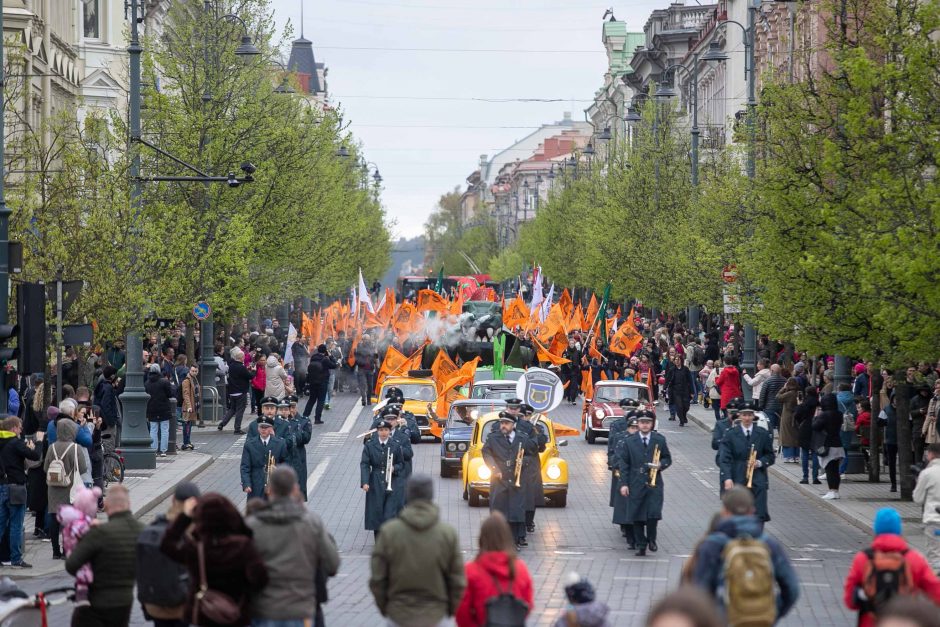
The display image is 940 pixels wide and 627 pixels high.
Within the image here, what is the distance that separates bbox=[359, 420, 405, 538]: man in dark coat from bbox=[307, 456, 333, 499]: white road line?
516 cm

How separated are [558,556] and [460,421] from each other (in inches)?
352

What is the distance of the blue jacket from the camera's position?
10227 mm

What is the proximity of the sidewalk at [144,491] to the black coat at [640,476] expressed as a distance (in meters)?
6.29

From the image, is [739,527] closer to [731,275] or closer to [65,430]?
[65,430]

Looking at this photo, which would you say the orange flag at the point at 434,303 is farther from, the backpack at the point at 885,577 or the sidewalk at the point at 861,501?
Answer: the backpack at the point at 885,577

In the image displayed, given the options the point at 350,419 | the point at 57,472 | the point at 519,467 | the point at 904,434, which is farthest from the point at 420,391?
the point at 57,472

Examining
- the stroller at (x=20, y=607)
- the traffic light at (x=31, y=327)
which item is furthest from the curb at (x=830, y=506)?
the stroller at (x=20, y=607)

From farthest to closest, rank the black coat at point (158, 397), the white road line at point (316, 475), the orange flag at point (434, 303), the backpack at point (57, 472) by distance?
the orange flag at point (434, 303), the black coat at point (158, 397), the white road line at point (316, 475), the backpack at point (57, 472)

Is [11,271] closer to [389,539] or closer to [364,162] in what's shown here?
[389,539]

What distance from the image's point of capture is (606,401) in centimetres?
3325

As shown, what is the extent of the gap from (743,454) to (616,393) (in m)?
14.3

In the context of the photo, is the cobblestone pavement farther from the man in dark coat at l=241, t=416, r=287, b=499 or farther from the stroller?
the stroller

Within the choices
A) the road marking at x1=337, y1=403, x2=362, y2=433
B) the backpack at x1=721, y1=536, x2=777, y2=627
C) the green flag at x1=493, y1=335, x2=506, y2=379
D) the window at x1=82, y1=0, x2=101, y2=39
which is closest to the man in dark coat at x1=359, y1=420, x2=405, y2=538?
the backpack at x1=721, y1=536, x2=777, y2=627

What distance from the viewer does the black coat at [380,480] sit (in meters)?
18.9
